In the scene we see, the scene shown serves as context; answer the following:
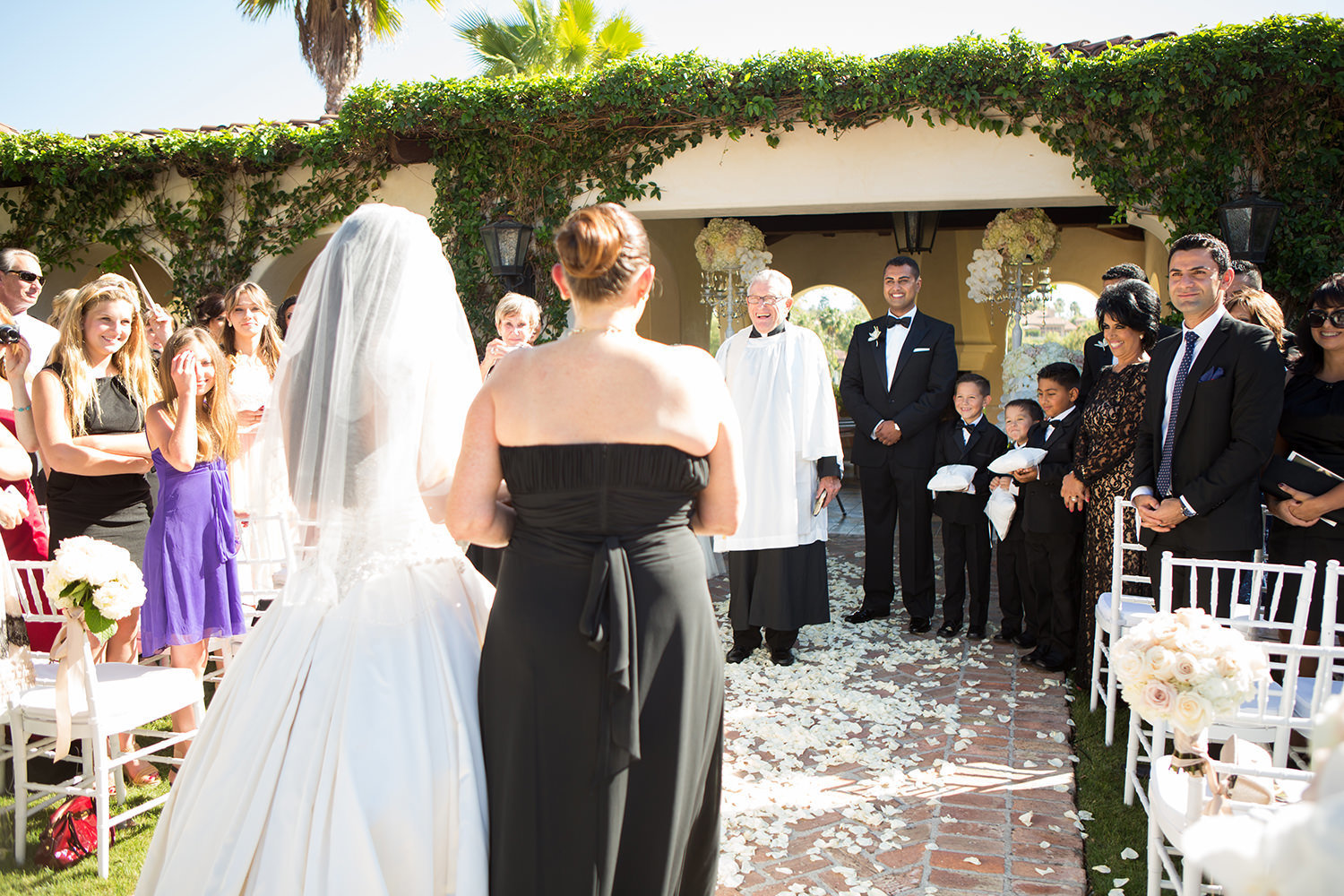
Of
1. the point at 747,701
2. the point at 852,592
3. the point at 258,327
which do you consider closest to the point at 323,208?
the point at 258,327

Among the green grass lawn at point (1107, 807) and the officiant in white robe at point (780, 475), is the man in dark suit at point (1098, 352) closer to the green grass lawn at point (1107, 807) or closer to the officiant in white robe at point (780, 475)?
the officiant in white robe at point (780, 475)

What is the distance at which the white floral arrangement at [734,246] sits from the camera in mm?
8945

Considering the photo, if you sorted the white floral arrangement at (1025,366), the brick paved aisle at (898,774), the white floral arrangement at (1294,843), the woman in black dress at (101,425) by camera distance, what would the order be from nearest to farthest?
the white floral arrangement at (1294,843)
the brick paved aisle at (898,774)
the woman in black dress at (101,425)
the white floral arrangement at (1025,366)

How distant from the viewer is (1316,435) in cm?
360

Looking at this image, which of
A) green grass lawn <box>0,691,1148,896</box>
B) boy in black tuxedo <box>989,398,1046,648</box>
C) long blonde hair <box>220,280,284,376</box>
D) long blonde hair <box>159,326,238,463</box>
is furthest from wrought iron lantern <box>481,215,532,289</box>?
green grass lawn <box>0,691,1148,896</box>

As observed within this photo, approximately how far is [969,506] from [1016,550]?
0.37 metres

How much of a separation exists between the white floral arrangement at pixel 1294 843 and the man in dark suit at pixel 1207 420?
3024 mm

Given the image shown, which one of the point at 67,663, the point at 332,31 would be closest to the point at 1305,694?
the point at 67,663

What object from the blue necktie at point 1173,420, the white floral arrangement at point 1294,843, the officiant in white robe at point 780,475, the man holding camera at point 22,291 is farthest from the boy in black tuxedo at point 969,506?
the man holding camera at point 22,291

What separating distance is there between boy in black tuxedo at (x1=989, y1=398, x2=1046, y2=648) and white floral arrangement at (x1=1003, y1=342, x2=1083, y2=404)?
193 centimetres

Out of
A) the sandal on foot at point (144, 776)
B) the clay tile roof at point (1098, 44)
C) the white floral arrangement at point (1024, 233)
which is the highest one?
the clay tile roof at point (1098, 44)

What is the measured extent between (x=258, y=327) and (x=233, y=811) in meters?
3.36

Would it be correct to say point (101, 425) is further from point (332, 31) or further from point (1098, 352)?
point (332, 31)

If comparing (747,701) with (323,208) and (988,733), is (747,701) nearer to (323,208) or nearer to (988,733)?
(988,733)
